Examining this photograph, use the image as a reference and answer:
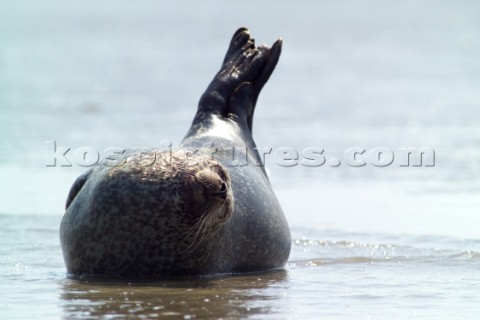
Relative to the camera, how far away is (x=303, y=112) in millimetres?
15664

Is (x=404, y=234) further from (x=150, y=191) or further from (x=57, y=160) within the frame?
(x=57, y=160)

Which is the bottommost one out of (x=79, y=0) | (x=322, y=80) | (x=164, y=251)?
(x=164, y=251)

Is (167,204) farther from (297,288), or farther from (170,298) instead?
(297,288)

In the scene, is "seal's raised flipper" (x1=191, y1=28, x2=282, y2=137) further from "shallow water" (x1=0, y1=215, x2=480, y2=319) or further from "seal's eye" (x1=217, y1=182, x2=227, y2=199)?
"seal's eye" (x1=217, y1=182, x2=227, y2=199)

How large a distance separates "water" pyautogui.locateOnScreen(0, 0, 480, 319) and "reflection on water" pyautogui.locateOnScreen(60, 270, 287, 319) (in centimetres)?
1

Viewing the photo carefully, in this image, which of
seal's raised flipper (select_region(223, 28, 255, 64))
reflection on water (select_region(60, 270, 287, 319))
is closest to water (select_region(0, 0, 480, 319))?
reflection on water (select_region(60, 270, 287, 319))

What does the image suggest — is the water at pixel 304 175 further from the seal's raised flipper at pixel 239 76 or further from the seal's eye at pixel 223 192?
the seal's raised flipper at pixel 239 76

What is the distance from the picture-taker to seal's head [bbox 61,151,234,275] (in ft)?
18.5

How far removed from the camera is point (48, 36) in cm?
4066

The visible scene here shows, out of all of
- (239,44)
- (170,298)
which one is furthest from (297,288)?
(239,44)

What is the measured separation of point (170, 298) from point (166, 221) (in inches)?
21.0

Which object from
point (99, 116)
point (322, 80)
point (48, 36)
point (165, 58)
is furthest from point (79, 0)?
point (99, 116)

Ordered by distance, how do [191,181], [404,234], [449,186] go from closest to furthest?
→ [191,181] < [404,234] < [449,186]

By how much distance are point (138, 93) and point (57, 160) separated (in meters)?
8.10
